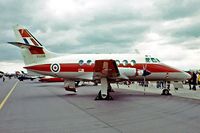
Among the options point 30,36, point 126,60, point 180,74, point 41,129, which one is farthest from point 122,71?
point 41,129

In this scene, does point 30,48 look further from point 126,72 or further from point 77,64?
point 126,72

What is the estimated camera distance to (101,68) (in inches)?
692

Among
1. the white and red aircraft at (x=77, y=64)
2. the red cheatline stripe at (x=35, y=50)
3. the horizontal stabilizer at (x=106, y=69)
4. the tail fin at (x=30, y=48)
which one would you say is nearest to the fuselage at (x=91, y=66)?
the white and red aircraft at (x=77, y=64)

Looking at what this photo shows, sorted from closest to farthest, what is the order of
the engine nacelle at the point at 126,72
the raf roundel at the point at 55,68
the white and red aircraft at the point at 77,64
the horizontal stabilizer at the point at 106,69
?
the horizontal stabilizer at the point at 106,69, the engine nacelle at the point at 126,72, the white and red aircraft at the point at 77,64, the raf roundel at the point at 55,68

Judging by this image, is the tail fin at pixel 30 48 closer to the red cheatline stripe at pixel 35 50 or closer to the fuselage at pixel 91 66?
the red cheatline stripe at pixel 35 50

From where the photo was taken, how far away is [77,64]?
69.7 feet

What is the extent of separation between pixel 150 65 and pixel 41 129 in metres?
14.6

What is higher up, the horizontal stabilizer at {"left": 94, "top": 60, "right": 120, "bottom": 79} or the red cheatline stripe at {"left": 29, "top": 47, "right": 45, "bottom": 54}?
the red cheatline stripe at {"left": 29, "top": 47, "right": 45, "bottom": 54}

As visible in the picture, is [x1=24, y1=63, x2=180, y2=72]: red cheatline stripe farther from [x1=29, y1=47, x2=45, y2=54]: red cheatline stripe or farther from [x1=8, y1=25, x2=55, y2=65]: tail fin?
[x1=29, y1=47, x2=45, y2=54]: red cheatline stripe

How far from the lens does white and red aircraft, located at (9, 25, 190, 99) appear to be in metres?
21.1

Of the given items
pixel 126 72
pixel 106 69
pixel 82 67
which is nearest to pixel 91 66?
pixel 82 67

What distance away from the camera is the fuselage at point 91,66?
21141 mm

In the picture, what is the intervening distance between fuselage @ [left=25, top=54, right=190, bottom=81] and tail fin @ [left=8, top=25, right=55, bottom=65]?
0.42m

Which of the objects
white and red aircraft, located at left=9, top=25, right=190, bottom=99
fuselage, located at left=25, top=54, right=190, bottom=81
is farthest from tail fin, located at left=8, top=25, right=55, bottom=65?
fuselage, located at left=25, top=54, right=190, bottom=81
